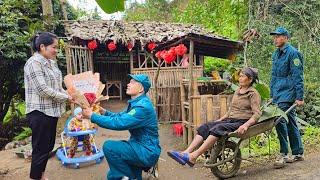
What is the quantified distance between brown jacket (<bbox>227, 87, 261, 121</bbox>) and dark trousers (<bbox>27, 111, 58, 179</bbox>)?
2.15m

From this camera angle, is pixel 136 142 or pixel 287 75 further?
pixel 287 75

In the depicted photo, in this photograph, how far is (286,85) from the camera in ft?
16.8

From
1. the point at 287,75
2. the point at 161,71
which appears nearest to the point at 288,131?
the point at 287,75

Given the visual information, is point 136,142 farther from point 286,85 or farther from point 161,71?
point 161,71

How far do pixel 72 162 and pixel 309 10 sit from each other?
10.5 metres

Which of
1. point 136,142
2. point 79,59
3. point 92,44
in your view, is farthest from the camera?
point 92,44

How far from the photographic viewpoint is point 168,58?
8.95m

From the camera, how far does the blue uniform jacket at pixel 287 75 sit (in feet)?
16.4

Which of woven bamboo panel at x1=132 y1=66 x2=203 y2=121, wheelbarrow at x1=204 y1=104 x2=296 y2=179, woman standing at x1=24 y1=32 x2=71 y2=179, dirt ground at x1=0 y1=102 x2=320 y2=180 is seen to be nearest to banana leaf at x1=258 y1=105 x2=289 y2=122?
wheelbarrow at x1=204 y1=104 x2=296 y2=179

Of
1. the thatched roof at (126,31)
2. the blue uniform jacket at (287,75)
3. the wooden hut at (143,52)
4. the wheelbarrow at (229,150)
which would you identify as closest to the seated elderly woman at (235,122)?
the wheelbarrow at (229,150)

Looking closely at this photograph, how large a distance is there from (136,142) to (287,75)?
2280 mm

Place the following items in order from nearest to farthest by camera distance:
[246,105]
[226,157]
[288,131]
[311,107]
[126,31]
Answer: [246,105]
[226,157]
[288,131]
[311,107]
[126,31]

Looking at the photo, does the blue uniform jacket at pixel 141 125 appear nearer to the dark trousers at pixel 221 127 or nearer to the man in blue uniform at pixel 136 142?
the man in blue uniform at pixel 136 142

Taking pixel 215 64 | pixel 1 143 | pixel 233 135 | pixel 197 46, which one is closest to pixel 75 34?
pixel 1 143
